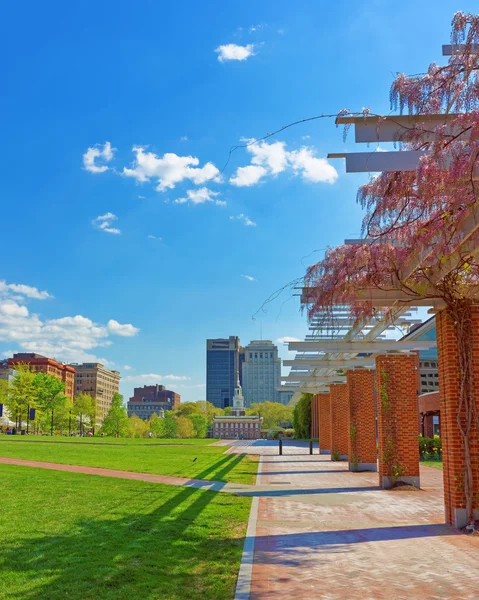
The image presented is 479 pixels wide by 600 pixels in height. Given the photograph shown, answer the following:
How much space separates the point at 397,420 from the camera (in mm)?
14734

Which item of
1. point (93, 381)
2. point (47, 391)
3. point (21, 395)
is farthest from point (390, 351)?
point (93, 381)

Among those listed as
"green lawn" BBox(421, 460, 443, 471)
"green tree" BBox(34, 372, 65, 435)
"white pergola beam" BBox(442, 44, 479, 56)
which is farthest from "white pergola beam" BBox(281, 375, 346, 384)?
"green tree" BBox(34, 372, 65, 435)

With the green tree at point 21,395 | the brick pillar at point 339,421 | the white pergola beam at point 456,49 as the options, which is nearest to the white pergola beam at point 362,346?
the brick pillar at point 339,421

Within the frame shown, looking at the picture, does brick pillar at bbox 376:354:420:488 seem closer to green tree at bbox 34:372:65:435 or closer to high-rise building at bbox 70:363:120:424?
green tree at bbox 34:372:65:435

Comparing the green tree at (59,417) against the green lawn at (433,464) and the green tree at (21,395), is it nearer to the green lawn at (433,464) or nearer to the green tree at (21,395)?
the green tree at (21,395)

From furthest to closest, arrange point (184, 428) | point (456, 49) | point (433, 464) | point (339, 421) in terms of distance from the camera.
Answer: point (184, 428)
point (339, 421)
point (433, 464)
point (456, 49)

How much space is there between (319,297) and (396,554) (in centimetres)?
380

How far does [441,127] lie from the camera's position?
5.79m

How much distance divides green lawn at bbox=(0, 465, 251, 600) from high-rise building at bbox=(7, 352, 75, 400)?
5214 inches

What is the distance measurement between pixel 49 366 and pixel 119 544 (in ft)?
482

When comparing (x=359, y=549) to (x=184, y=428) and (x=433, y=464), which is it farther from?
(x=184, y=428)

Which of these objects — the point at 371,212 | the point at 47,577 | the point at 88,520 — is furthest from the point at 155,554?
the point at 371,212

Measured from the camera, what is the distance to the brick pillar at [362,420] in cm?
1920

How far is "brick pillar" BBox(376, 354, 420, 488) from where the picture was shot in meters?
14.4
